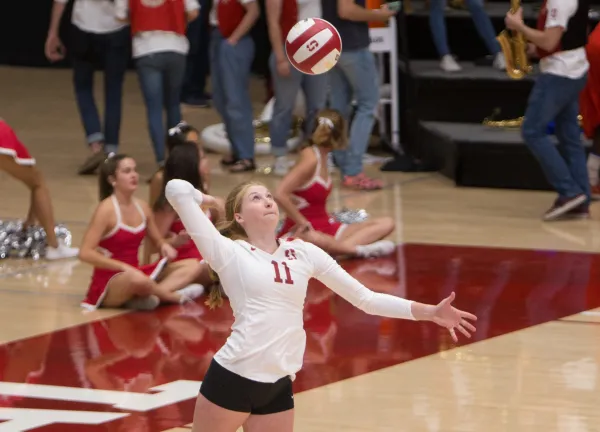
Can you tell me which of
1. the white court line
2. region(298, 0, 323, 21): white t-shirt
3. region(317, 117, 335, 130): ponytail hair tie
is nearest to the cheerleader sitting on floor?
region(317, 117, 335, 130): ponytail hair tie

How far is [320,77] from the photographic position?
34.2 ft

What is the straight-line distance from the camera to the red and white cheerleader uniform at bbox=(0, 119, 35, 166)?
8023 mm

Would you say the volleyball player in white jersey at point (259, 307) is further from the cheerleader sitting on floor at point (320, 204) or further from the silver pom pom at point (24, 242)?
the silver pom pom at point (24, 242)

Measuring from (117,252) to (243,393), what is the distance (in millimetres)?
3288

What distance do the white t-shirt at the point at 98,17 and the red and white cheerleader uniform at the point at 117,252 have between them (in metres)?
3.51

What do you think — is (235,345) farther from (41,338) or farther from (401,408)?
(41,338)

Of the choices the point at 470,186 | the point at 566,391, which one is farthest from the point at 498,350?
the point at 470,186

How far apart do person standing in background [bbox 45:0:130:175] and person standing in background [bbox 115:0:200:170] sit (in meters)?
0.29

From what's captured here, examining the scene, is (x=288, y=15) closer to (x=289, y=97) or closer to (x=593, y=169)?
(x=289, y=97)

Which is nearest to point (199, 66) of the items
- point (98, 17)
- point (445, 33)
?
point (445, 33)

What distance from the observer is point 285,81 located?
10.3 metres

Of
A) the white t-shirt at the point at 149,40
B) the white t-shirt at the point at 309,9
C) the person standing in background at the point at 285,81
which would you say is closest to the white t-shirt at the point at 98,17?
the white t-shirt at the point at 149,40

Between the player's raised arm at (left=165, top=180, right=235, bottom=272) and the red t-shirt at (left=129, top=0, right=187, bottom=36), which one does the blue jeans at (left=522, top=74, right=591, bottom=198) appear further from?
the player's raised arm at (left=165, top=180, right=235, bottom=272)

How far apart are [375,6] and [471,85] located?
54.2 inches
